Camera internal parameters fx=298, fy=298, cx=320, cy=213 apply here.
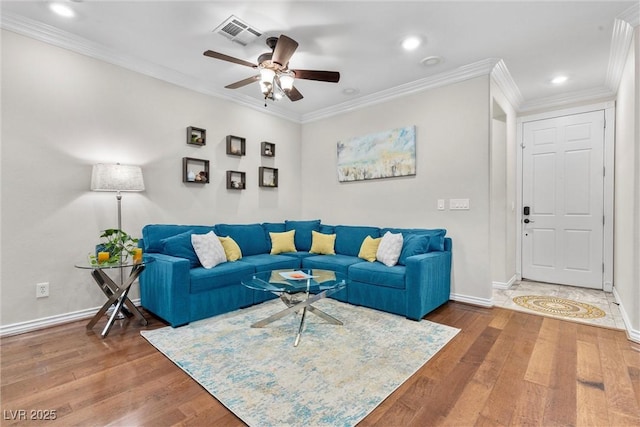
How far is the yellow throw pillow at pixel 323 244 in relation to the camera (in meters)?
4.14

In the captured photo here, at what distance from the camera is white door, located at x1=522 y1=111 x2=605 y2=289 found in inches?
160

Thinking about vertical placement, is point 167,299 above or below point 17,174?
below

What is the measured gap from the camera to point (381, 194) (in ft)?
14.0

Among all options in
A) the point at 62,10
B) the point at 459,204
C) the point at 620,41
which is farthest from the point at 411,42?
the point at 62,10

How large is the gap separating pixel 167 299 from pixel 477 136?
370 centimetres

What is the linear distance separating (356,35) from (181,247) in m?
2.73

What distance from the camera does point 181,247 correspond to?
309cm

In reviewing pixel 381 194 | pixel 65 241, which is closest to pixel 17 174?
pixel 65 241

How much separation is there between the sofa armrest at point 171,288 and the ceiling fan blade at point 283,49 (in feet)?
6.56

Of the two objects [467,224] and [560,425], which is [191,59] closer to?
[467,224]

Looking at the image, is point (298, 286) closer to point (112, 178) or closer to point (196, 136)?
point (112, 178)

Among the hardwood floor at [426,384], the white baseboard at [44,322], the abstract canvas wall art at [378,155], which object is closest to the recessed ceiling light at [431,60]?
the abstract canvas wall art at [378,155]

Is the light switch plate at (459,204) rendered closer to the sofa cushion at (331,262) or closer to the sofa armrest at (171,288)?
the sofa cushion at (331,262)

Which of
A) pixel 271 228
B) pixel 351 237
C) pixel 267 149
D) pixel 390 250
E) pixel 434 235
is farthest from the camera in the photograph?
pixel 267 149
